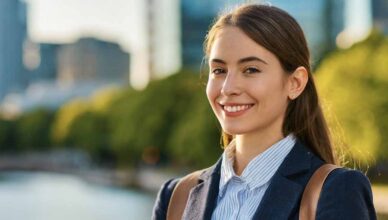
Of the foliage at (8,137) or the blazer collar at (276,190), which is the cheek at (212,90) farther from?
the foliage at (8,137)

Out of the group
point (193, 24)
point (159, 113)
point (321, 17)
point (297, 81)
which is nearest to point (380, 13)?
point (321, 17)

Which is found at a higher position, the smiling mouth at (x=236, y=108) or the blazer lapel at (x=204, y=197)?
the smiling mouth at (x=236, y=108)

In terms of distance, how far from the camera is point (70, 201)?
3700 centimetres

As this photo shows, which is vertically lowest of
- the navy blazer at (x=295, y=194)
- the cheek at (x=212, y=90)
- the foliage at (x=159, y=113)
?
the foliage at (x=159, y=113)

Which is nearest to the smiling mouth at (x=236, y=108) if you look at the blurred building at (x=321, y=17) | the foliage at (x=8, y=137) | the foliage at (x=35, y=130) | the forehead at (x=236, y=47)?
the forehead at (x=236, y=47)

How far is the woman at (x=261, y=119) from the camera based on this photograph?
2018 millimetres

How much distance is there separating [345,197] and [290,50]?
1.38 feet

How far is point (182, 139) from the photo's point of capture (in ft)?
115

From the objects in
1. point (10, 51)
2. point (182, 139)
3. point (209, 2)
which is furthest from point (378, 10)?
point (10, 51)

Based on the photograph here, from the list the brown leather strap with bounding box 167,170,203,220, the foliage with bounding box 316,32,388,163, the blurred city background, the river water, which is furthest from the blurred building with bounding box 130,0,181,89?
the brown leather strap with bounding box 167,170,203,220

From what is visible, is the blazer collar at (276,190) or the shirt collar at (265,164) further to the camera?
the shirt collar at (265,164)

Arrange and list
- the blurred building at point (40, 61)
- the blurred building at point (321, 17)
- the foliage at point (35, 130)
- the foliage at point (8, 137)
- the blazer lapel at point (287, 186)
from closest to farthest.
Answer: the blazer lapel at point (287, 186) → the blurred building at point (321, 17) → the foliage at point (35, 130) → the foliage at point (8, 137) → the blurred building at point (40, 61)

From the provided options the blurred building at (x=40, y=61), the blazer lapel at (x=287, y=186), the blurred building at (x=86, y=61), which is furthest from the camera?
the blurred building at (x=40, y=61)

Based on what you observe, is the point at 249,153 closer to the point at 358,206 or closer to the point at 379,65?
the point at 358,206
